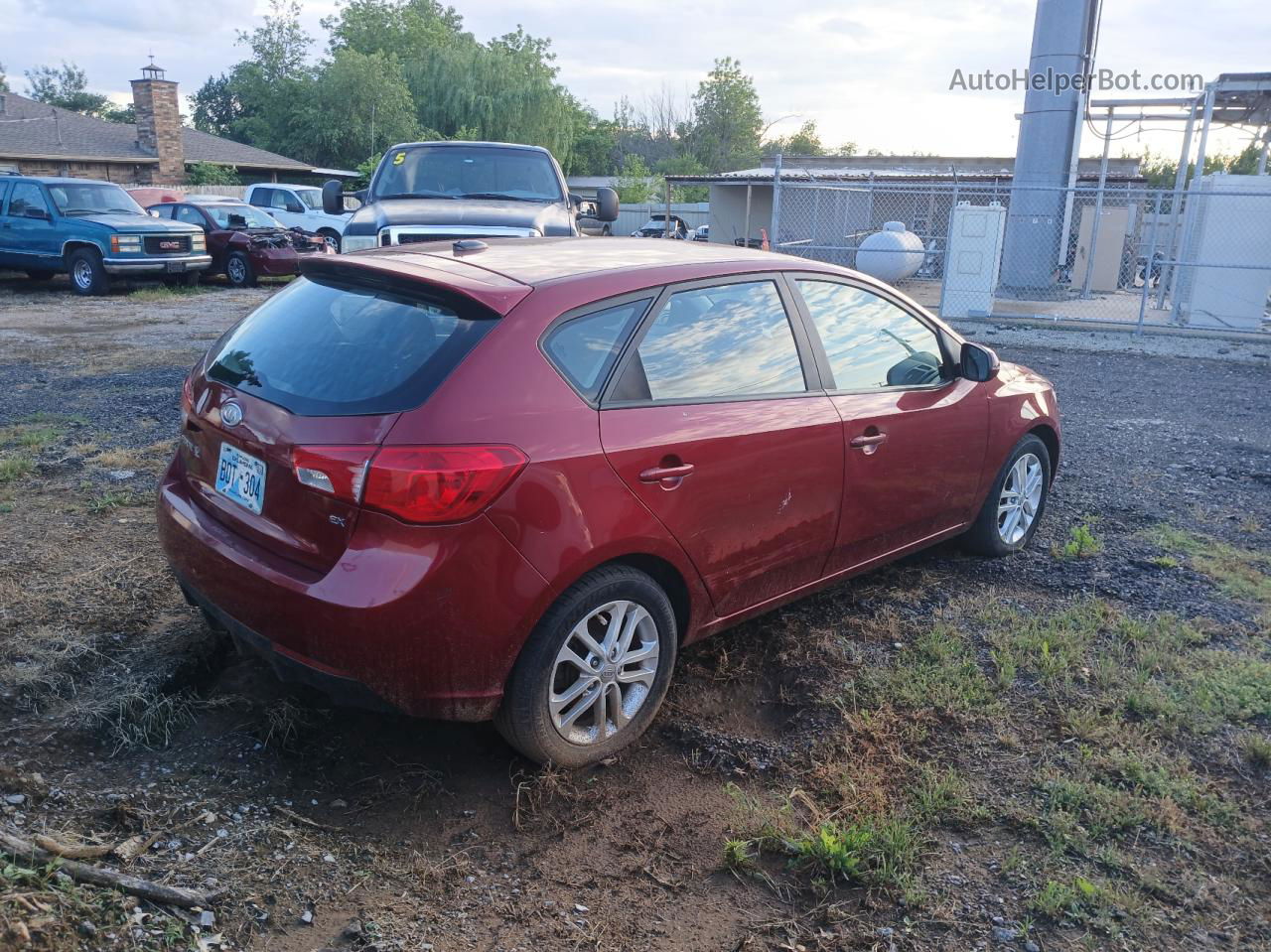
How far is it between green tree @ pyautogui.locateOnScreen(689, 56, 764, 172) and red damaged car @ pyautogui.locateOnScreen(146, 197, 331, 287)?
55.3 metres

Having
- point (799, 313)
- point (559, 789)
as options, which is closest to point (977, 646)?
point (799, 313)

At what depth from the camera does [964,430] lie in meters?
4.54

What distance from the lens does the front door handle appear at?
3.15 m

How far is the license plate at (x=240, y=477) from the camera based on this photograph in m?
3.04

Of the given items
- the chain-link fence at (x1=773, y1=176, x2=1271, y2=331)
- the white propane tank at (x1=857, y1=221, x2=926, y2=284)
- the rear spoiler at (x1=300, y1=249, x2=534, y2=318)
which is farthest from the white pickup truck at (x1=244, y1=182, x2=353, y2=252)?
the rear spoiler at (x1=300, y1=249, x2=534, y2=318)

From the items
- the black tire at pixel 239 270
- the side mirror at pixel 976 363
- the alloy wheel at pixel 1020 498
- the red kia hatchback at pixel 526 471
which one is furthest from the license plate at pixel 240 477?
the black tire at pixel 239 270

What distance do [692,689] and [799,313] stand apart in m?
1.52

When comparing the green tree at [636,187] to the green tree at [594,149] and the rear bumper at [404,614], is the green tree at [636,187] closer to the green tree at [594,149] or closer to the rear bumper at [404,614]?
the green tree at [594,149]

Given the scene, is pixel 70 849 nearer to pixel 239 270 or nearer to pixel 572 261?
pixel 572 261

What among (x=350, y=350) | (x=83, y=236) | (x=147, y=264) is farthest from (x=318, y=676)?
(x=83, y=236)

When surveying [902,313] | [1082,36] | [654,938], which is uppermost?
[1082,36]

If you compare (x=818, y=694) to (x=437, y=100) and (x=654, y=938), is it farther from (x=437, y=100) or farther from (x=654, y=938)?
(x=437, y=100)

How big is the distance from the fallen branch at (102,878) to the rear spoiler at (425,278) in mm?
1740

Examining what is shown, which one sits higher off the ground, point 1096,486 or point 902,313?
point 902,313
